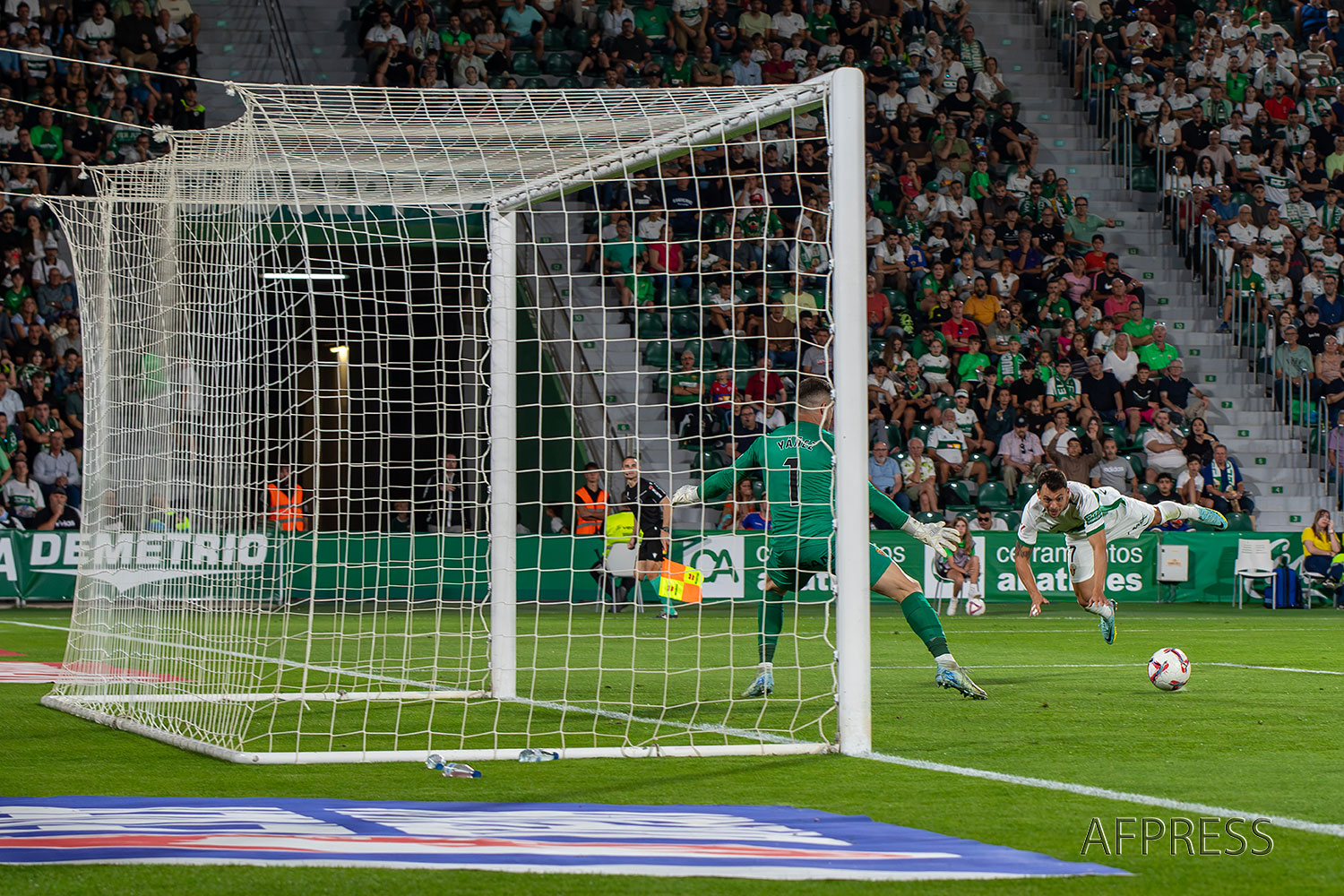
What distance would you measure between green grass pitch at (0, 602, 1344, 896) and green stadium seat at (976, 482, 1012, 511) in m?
10.3

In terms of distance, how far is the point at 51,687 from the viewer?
35.8 feet

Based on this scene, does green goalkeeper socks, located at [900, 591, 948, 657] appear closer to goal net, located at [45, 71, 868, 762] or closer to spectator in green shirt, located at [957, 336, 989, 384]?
goal net, located at [45, 71, 868, 762]

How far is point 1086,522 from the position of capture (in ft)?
40.3

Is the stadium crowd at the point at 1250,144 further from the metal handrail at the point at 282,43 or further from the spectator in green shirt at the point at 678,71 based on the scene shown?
the metal handrail at the point at 282,43

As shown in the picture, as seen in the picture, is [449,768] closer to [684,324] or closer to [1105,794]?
[1105,794]

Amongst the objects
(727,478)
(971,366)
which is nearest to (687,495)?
(727,478)

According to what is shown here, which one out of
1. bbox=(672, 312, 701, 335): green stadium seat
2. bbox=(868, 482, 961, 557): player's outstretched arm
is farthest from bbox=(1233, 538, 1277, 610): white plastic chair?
bbox=(868, 482, 961, 557): player's outstretched arm

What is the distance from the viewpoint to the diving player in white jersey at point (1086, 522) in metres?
11.8

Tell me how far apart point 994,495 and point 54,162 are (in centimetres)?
1391

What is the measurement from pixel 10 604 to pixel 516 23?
12127 millimetres

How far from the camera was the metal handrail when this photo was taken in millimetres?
24469

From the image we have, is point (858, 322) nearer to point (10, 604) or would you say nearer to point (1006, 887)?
point (1006, 887)

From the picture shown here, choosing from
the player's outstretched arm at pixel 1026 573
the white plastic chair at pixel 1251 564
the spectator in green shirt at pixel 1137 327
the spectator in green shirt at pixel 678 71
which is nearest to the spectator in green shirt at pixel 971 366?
the spectator in green shirt at pixel 1137 327

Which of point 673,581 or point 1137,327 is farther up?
point 1137,327
